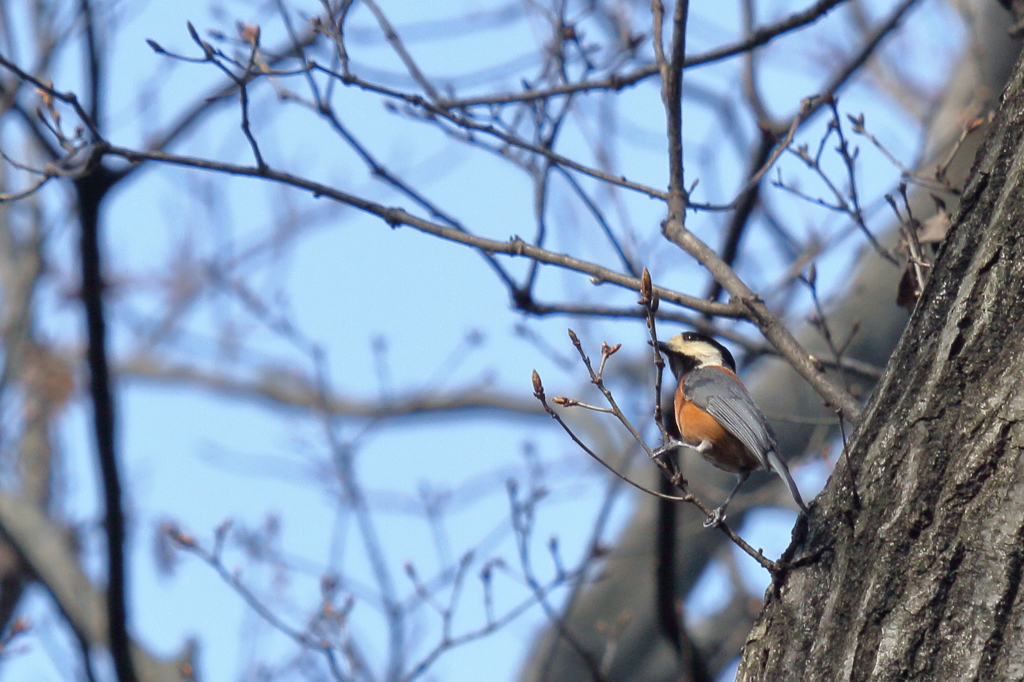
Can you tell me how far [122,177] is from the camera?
12.5ft

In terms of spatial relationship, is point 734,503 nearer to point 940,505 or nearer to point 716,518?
point 716,518

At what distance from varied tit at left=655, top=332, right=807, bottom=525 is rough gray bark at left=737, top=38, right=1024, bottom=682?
0.56 m

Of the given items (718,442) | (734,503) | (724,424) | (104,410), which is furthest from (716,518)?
(734,503)

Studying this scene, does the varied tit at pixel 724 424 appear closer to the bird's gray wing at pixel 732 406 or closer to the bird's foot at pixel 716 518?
the bird's gray wing at pixel 732 406

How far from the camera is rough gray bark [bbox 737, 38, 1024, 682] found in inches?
71.4

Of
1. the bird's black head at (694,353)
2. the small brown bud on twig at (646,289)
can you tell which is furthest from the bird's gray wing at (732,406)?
the small brown bud on twig at (646,289)

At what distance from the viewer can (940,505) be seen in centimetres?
→ 189

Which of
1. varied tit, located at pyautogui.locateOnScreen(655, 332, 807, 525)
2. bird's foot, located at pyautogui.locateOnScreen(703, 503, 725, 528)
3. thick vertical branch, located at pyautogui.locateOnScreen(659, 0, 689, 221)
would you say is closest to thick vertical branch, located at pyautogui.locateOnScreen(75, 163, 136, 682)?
thick vertical branch, located at pyautogui.locateOnScreen(659, 0, 689, 221)

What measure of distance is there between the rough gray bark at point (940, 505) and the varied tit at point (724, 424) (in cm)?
56

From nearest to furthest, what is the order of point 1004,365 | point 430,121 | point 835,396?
point 1004,365
point 835,396
point 430,121

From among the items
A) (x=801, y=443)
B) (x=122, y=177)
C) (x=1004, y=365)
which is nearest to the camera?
(x=1004, y=365)

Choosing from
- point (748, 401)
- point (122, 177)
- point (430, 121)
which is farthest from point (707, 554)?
point (122, 177)

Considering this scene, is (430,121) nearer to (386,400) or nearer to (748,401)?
(748,401)

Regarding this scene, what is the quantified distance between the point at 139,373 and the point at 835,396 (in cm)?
1411
